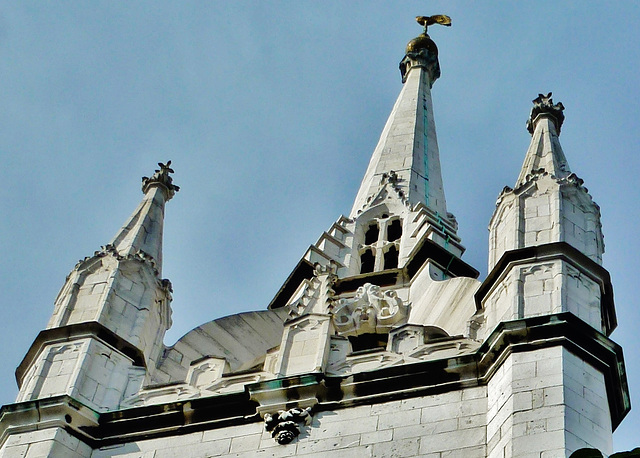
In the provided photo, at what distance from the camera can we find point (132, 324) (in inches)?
1031

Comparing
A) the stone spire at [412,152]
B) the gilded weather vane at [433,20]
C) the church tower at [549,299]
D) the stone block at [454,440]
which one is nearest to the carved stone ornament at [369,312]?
the church tower at [549,299]

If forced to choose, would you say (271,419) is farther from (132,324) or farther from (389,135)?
(389,135)

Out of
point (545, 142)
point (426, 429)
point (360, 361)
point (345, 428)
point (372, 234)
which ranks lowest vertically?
point (426, 429)

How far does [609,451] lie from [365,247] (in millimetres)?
13670

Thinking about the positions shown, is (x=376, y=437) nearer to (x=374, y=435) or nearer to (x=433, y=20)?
(x=374, y=435)

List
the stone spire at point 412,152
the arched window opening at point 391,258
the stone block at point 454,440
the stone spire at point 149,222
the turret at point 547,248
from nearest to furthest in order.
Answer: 1. the stone block at point 454,440
2. the turret at point 547,248
3. the stone spire at point 149,222
4. the arched window opening at point 391,258
5. the stone spire at point 412,152

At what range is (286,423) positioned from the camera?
22.6 meters

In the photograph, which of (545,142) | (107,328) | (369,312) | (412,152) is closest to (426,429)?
(107,328)

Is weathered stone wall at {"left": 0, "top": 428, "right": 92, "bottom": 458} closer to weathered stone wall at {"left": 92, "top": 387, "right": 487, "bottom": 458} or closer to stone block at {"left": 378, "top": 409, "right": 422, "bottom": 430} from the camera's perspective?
weathered stone wall at {"left": 92, "top": 387, "right": 487, "bottom": 458}

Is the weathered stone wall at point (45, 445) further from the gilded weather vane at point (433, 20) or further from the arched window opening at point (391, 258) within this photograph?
the gilded weather vane at point (433, 20)

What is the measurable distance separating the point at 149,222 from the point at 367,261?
6.54m

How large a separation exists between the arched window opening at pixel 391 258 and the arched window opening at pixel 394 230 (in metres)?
0.47

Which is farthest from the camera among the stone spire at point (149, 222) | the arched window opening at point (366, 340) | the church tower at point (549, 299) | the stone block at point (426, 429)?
the arched window opening at point (366, 340)

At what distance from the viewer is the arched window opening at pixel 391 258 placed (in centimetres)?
3328
